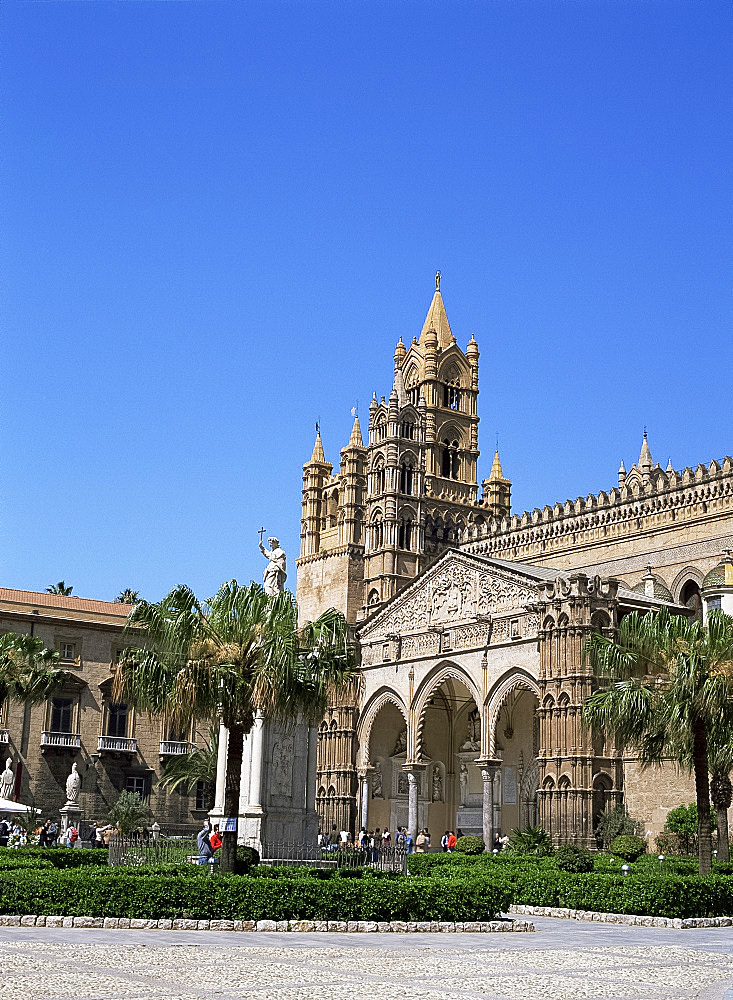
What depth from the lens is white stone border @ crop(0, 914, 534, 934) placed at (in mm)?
17703

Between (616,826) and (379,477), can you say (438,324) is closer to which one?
(379,477)

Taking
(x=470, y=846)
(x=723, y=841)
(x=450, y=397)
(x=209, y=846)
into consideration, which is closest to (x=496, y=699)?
(x=470, y=846)

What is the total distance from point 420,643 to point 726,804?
22.5 meters

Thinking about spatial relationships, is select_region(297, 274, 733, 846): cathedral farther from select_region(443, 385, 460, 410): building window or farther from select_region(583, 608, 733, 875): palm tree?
select_region(583, 608, 733, 875): palm tree

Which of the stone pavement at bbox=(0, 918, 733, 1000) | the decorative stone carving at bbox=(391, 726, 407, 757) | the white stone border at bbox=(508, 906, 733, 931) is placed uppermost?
the decorative stone carving at bbox=(391, 726, 407, 757)

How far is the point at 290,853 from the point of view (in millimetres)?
24156

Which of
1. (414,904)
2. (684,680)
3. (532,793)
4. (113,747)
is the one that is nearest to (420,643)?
(532,793)

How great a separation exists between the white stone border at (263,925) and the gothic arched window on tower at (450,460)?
67274mm

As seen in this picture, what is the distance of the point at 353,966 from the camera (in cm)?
1419

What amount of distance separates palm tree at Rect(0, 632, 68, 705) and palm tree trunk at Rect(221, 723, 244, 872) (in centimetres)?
1196

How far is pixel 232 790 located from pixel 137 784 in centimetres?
3326

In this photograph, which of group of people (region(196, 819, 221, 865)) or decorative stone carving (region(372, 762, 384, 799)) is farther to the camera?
decorative stone carving (region(372, 762, 384, 799))

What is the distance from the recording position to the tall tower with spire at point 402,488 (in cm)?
7844

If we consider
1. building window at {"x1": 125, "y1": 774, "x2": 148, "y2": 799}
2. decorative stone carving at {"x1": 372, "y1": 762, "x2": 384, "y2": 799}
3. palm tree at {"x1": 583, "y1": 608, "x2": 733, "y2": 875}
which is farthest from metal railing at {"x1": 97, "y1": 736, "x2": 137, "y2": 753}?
palm tree at {"x1": 583, "y1": 608, "x2": 733, "y2": 875}
